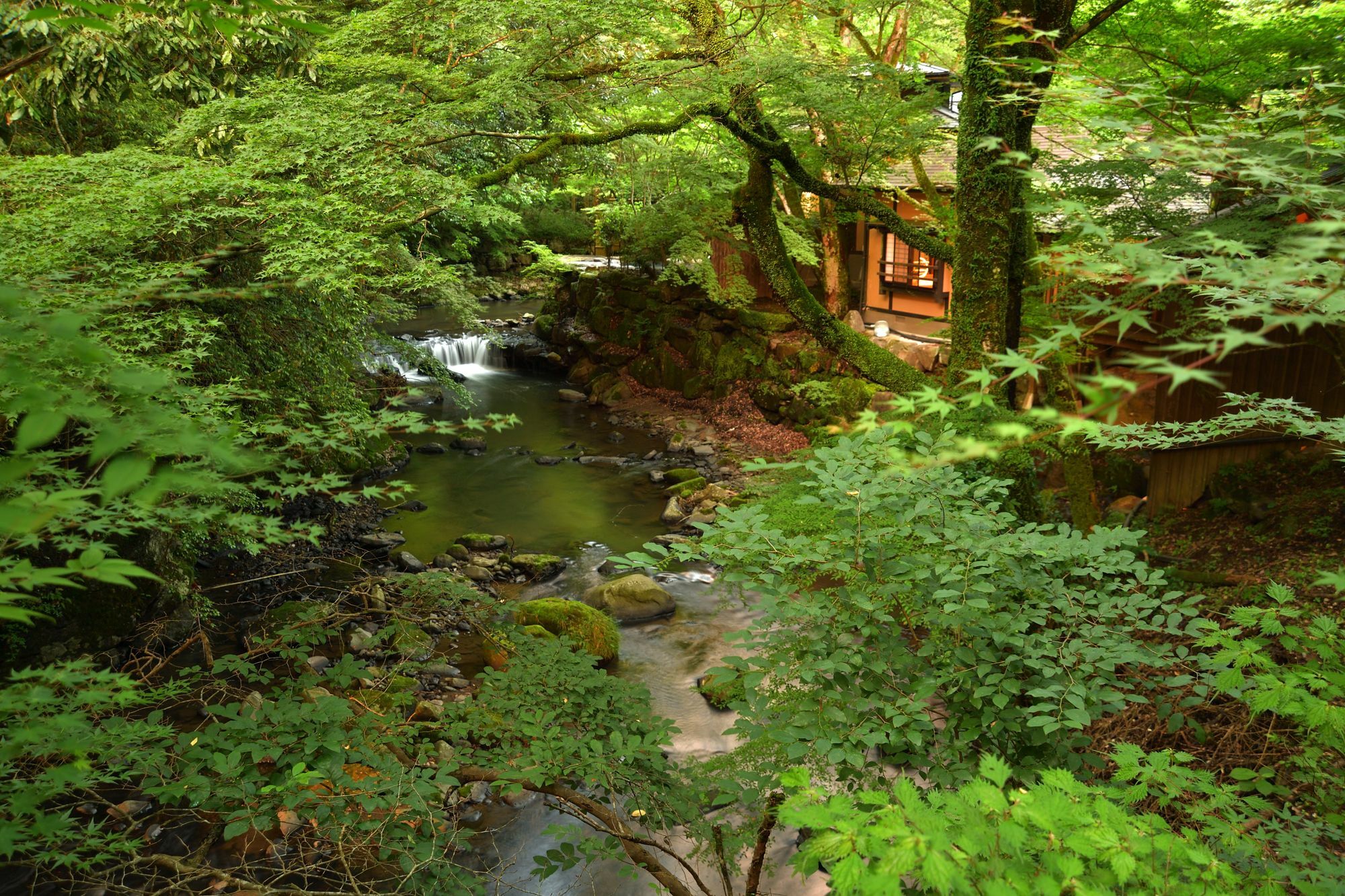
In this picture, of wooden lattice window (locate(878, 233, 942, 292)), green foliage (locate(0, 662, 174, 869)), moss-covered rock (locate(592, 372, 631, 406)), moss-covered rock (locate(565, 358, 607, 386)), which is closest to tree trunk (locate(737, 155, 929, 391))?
green foliage (locate(0, 662, 174, 869))

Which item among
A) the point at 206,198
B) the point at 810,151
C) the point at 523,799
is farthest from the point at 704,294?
the point at 523,799

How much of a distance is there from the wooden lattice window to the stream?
6698 millimetres

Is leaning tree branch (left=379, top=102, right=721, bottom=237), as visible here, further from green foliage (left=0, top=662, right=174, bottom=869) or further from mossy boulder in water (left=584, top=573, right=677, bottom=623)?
green foliage (left=0, top=662, right=174, bottom=869)

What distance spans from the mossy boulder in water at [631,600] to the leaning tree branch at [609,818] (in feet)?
17.6

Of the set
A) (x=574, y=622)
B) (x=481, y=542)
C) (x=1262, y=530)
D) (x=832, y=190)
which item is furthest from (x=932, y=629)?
(x=481, y=542)

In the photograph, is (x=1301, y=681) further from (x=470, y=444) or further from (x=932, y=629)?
(x=470, y=444)

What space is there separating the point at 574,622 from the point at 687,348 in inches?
418

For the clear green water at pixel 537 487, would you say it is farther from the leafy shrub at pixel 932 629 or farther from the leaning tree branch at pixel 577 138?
the leafy shrub at pixel 932 629

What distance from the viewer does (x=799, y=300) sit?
8430mm

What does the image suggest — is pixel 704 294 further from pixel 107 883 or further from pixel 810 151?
pixel 107 883

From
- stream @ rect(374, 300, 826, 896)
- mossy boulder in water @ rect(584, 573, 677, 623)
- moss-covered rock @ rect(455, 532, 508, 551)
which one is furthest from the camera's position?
moss-covered rock @ rect(455, 532, 508, 551)

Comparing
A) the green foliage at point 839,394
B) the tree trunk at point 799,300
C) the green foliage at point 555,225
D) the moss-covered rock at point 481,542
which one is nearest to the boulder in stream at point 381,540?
the moss-covered rock at point 481,542

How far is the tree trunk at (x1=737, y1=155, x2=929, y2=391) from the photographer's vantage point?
8023 mm

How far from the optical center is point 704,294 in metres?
17.4
